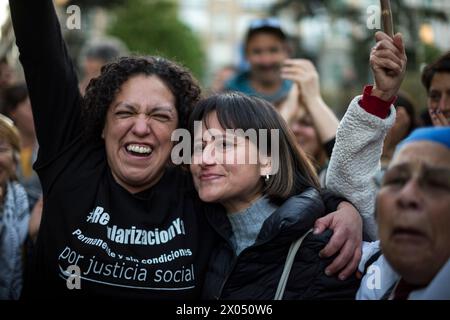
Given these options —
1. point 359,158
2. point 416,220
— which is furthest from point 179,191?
point 416,220

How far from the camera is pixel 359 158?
2830 mm

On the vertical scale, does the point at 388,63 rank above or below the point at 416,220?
above

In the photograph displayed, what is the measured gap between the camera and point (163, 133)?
311cm

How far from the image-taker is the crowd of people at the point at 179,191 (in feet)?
8.94

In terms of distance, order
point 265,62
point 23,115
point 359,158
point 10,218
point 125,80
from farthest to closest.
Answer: point 23,115
point 265,62
point 10,218
point 125,80
point 359,158

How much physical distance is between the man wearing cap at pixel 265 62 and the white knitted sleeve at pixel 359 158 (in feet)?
7.44

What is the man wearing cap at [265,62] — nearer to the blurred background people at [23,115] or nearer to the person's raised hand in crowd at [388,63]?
the blurred background people at [23,115]

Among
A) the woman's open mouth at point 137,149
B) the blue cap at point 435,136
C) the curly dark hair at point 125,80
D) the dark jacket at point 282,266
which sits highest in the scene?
the curly dark hair at point 125,80

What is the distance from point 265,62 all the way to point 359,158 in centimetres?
267

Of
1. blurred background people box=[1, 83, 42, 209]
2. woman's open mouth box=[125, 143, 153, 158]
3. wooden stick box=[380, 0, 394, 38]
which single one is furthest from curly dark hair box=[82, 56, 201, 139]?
blurred background people box=[1, 83, 42, 209]

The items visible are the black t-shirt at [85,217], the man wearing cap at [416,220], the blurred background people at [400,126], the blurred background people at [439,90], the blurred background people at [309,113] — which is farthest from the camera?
the blurred background people at [400,126]

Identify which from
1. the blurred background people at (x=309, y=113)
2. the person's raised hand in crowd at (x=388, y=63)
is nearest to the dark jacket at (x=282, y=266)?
the person's raised hand in crowd at (x=388, y=63)

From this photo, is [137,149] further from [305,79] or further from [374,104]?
[305,79]

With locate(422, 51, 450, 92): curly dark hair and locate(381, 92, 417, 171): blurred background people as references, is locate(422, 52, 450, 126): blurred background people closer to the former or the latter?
locate(422, 51, 450, 92): curly dark hair
